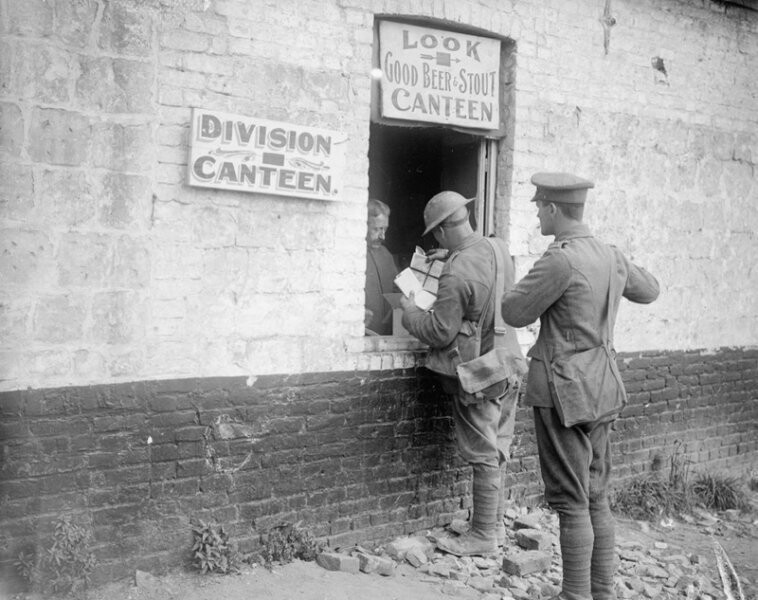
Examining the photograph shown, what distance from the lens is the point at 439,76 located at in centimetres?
562

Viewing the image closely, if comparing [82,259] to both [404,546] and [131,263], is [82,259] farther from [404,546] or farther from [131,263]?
[404,546]

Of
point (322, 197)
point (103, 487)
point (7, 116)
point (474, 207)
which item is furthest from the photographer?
point (474, 207)

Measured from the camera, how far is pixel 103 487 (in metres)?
4.29

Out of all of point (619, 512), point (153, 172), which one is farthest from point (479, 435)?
point (153, 172)

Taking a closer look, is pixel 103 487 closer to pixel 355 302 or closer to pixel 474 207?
pixel 355 302

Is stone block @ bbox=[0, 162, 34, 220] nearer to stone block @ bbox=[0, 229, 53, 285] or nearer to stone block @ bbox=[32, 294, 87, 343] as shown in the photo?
stone block @ bbox=[0, 229, 53, 285]

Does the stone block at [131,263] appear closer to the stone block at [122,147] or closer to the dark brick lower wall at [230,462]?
the stone block at [122,147]

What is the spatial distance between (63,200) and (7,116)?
0.47 metres

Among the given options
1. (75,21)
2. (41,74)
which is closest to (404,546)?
(41,74)

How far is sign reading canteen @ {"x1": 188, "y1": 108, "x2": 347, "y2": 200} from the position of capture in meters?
4.48

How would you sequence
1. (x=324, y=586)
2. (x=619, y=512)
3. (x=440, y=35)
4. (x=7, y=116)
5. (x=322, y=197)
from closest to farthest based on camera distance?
(x=7, y=116)
(x=324, y=586)
(x=322, y=197)
(x=440, y=35)
(x=619, y=512)

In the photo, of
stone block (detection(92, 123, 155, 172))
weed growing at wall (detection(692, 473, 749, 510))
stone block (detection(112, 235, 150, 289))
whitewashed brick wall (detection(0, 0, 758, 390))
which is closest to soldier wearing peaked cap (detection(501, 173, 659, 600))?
whitewashed brick wall (detection(0, 0, 758, 390))

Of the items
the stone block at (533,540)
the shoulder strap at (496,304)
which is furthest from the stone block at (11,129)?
the stone block at (533,540)

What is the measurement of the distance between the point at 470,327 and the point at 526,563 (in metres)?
1.49
